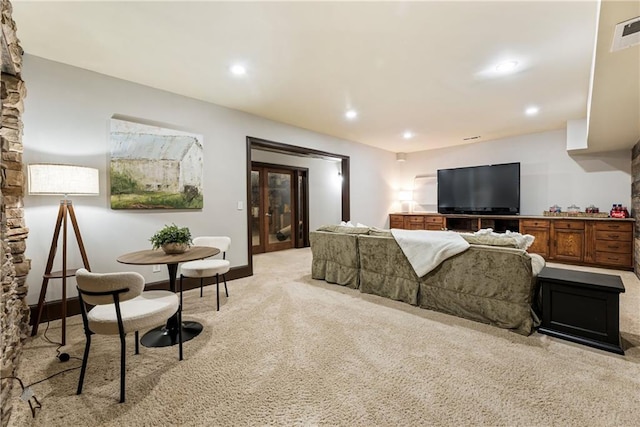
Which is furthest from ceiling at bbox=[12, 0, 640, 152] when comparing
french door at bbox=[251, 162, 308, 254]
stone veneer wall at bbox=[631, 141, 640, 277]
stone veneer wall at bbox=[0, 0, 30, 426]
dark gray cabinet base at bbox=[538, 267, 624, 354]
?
french door at bbox=[251, 162, 308, 254]

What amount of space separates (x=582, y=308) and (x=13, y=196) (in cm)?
465

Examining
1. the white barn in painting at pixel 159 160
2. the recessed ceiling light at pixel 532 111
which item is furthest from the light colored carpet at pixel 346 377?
the recessed ceiling light at pixel 532 111

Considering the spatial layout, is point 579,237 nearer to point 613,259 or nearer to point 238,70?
point 613,259

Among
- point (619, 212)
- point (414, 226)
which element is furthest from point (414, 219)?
point (619, 212)

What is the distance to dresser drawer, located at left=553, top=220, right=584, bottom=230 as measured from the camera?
190 inches

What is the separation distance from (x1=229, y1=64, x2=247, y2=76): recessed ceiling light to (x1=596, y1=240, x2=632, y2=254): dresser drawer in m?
5.93

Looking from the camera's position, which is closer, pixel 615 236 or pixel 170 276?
pixel 170 276

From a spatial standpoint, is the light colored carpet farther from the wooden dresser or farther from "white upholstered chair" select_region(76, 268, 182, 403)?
the wooden dresser

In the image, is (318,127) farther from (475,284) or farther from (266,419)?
(266,419)

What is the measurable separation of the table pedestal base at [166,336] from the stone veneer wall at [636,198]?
19.2ft

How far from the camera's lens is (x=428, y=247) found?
296 cm

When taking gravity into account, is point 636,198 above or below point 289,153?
below

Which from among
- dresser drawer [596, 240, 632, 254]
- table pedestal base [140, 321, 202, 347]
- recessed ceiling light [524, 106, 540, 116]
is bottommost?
table pedestal base [140, 321, 202, 347]

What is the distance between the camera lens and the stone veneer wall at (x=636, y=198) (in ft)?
13.5
